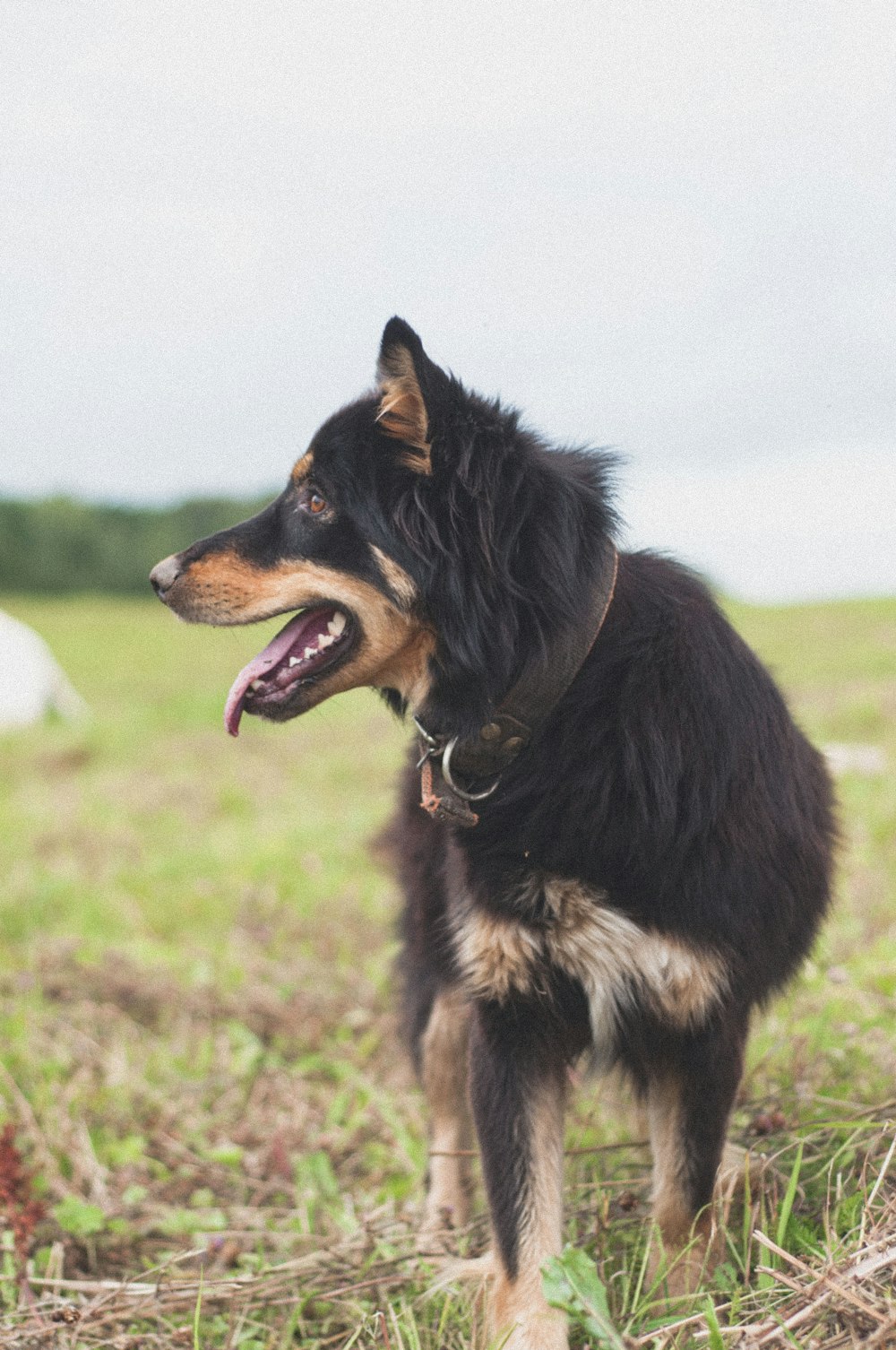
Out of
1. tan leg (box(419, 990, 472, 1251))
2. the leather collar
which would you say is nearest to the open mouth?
the leather collar

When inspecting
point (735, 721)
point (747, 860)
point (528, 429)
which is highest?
point (528, 429)

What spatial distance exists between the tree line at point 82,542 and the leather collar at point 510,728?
31.3m

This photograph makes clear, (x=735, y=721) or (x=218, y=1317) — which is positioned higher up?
(x=735, y=721)

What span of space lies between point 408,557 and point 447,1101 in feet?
6.12

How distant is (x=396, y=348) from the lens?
2486mm

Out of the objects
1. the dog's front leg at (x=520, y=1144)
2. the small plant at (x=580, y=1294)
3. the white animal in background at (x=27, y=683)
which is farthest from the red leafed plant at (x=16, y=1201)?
the white animal in background at (x=27, y=683)

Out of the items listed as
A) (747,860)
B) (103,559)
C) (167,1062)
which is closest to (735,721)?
(747,860)

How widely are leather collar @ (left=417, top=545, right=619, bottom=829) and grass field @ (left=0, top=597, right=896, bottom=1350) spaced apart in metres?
0.91

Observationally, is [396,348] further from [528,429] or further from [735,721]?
[735,721]

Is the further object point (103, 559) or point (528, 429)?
point (103, 559)

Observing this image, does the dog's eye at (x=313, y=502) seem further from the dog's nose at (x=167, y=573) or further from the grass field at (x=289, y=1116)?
the grass field at (x=289, y=1116)

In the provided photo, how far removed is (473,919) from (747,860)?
0.62m

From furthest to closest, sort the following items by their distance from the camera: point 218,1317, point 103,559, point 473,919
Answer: point 103,559
point 218,1317
point 473,919

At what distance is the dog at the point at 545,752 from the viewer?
2520mm
